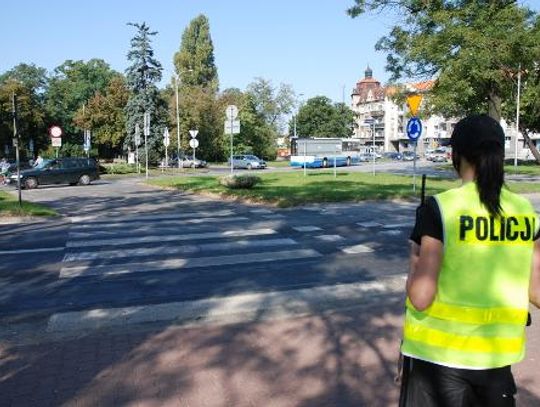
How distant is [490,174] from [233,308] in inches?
177

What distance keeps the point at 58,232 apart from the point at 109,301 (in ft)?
20.7

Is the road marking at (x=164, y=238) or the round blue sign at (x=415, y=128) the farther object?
the round blue sign at (x=415, y=128)

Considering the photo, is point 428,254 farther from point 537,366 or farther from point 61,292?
point 61,292

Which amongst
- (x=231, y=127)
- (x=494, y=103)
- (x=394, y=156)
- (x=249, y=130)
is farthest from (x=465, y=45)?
(x=394, y=156)

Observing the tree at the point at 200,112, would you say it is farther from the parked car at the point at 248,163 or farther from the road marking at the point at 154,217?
the road marking at the point at 154,217

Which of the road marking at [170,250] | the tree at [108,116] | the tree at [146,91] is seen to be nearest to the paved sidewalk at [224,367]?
the road marking at [170,250]

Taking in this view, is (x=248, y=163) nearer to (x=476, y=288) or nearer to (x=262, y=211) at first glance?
(x=262, y=211)

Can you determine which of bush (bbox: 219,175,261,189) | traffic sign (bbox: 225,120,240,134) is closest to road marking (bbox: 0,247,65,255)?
bush (bbox: 219,175,261,189)

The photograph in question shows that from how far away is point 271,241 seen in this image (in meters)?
10.6

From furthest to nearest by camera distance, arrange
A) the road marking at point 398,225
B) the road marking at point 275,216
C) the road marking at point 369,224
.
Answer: the road marking at point 275,216
the road marking at point 369,224
the road marking at point 398,225

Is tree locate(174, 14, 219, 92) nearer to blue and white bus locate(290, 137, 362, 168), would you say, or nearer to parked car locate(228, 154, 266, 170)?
blue and white bus locate(290, 137, 362, 168)

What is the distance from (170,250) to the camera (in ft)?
32.3

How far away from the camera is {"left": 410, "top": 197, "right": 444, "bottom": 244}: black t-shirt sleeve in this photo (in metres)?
2.15

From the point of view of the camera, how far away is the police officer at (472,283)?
7.11ft
